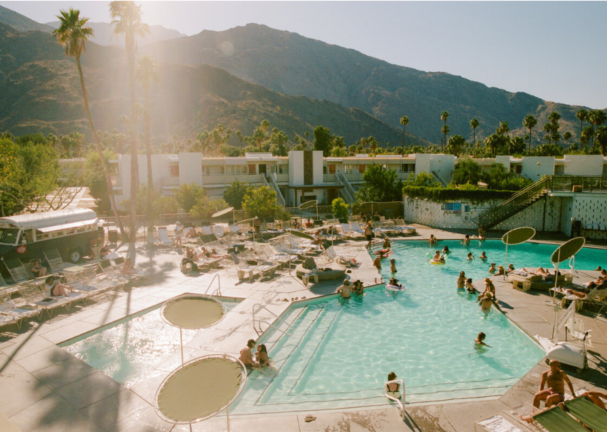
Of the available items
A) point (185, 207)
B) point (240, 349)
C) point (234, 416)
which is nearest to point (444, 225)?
point (185, 207)

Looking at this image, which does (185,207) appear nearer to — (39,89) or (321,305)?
(321,305)

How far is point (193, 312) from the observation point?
660 cm

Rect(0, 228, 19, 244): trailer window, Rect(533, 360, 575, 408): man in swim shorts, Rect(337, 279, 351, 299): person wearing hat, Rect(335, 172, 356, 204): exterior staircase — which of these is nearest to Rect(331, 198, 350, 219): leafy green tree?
Rect(335, 172, 356, 204): exterior staircase

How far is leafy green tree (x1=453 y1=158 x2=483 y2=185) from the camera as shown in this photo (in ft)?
126

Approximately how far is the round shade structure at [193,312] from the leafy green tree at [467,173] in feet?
118

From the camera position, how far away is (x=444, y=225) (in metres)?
27.9

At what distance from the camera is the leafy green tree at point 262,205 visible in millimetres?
25831

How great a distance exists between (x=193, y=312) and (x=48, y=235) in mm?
13308

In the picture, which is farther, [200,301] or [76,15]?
[76,15]

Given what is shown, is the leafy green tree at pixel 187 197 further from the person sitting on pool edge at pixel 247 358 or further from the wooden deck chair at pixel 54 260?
the person sitting on pool edge at pixel 247 358

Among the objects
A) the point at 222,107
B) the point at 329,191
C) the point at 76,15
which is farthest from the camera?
the point at 222,107

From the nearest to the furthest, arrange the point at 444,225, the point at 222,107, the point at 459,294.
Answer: the point at 459,294
the point at 444,225
the point at 222,107

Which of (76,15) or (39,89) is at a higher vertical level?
(39,89)

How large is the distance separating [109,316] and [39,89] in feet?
475
